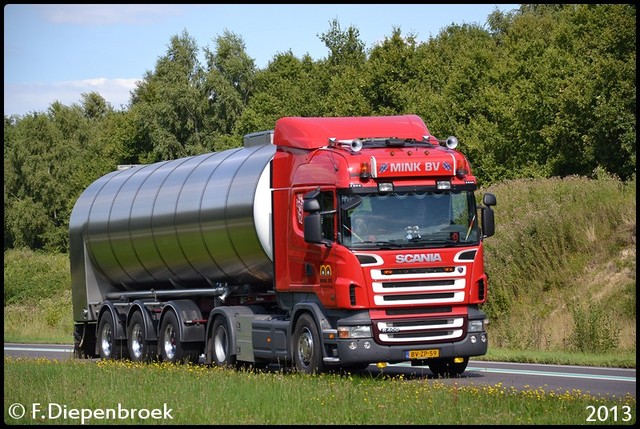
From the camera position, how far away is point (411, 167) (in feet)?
60.2

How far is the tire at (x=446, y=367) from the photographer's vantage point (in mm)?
19312

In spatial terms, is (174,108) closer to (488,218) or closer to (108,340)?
(108,340)

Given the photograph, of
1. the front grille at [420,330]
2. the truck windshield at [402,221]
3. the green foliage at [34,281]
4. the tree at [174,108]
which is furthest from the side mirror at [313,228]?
the tree at [174,108]

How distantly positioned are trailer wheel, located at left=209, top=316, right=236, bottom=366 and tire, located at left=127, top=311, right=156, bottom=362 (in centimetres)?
248

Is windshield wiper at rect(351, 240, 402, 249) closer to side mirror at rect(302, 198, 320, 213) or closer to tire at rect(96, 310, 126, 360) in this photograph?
side mirror at rect(302, 198, 320, 213)

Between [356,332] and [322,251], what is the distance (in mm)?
1434

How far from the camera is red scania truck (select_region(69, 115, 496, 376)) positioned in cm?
1797

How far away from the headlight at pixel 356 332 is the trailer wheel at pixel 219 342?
432 cm

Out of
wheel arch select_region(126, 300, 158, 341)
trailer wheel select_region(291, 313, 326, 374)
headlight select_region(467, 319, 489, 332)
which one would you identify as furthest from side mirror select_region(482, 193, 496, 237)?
wheel arch select_region(126, 300, 158, 341)

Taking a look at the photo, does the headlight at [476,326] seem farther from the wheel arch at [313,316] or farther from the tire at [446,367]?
the wheel arch at [313,316]
